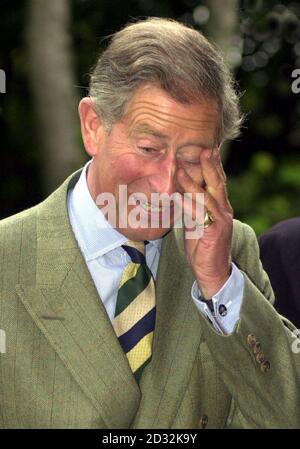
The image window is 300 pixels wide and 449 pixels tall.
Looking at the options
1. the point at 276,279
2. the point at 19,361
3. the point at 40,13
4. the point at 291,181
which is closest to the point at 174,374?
the point at 19,361

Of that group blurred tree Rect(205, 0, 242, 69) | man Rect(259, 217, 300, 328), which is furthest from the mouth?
blurred tree Rect(205, 0, 242, 69)

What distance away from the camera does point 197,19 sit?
7402mm

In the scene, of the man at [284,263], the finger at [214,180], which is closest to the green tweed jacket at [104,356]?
the finger at [214,180]

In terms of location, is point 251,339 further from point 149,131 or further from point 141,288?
point 149,131

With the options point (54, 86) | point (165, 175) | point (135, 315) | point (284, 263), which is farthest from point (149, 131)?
point (54, 86)

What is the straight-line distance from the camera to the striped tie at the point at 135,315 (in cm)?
248

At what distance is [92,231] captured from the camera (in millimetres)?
2523

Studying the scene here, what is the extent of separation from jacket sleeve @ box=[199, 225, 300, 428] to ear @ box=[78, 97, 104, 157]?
1.79ft

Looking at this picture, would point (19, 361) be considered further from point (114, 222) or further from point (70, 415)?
point (114, 222)

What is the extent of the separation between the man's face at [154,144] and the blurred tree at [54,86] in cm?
353

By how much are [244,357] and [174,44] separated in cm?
85

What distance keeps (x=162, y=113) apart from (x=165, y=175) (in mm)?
163

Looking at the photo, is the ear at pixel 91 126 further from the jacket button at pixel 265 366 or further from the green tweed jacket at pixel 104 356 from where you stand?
the jacket button at pixel 265 366

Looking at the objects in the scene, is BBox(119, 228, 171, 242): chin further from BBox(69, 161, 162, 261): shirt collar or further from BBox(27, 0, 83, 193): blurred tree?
BBox(27, 0, 83, 193): blurred tree
